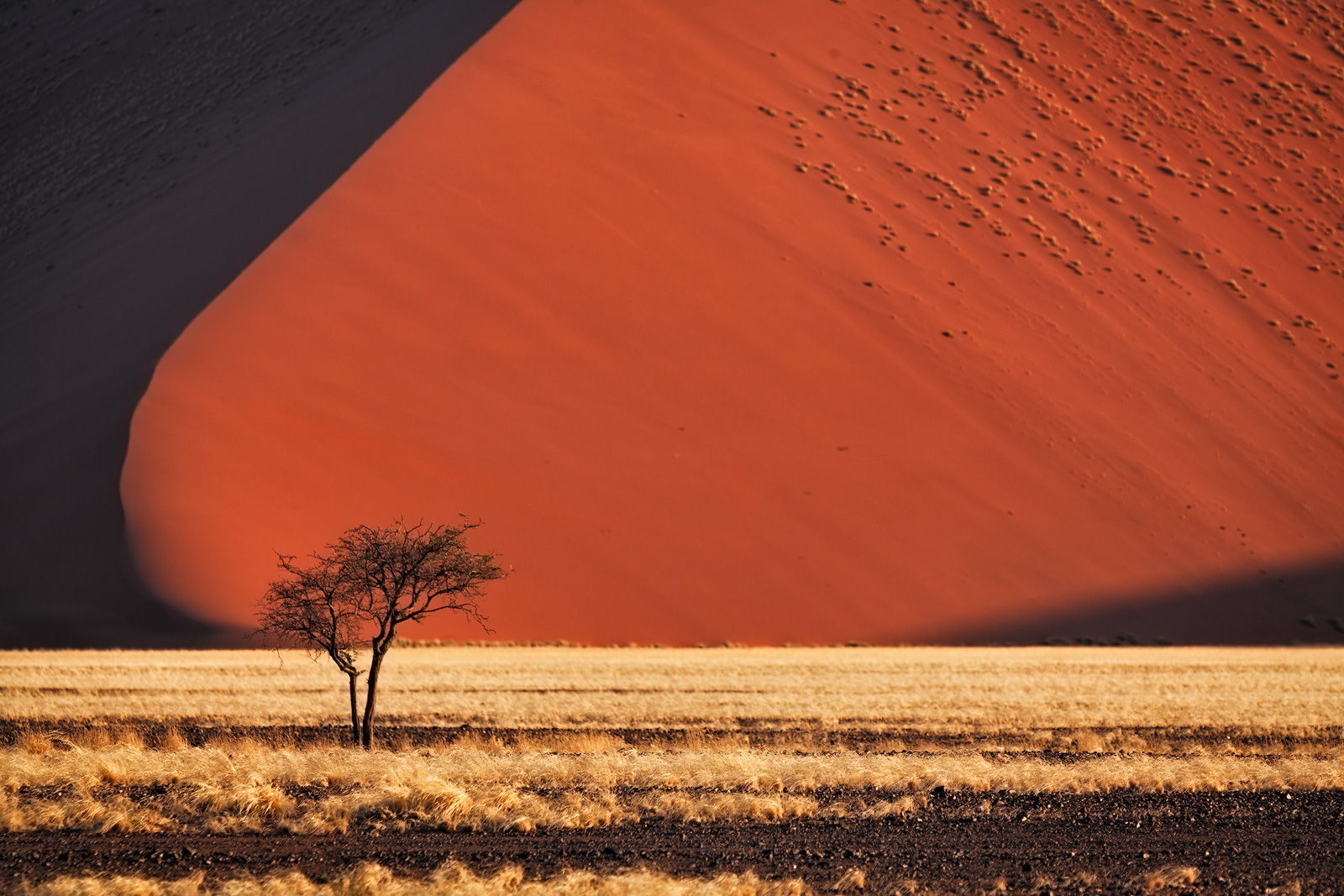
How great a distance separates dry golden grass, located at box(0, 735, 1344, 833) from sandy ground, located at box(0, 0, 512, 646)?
40.7ft

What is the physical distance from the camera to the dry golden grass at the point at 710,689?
40.0 feet

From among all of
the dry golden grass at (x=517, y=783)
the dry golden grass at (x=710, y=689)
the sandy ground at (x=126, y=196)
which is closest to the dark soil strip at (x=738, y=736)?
the dry golden grass at (x=710, y=689)

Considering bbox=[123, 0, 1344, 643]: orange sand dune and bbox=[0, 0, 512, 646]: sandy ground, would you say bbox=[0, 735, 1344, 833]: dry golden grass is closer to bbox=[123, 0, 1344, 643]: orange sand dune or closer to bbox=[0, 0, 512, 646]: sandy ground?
bbox=[123, 0, 1344, 643]: orange sand dune

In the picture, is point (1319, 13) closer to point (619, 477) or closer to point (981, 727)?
point (619, 477)

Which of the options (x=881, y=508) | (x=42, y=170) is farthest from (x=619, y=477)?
(x=42, y=170)

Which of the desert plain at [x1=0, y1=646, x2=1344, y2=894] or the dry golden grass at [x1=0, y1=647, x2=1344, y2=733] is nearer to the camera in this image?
the desert plain at [x1=0, y1=646, x2=1344, y2=894]

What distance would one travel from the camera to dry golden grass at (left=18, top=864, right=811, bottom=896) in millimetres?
5422

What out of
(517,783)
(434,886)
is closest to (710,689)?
(517,783)

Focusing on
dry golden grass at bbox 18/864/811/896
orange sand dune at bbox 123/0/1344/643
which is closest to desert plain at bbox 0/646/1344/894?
dry golden grass at bbox 18/864/811/896

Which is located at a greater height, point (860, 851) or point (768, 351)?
point (768, 351)

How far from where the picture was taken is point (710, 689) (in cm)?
1462

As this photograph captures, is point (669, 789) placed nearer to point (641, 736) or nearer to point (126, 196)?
point (641, 736)

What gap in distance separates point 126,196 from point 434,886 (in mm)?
36379

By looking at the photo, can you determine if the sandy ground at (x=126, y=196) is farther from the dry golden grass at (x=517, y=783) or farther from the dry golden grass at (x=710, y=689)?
the dry golden grass at (x=517, y=783)
